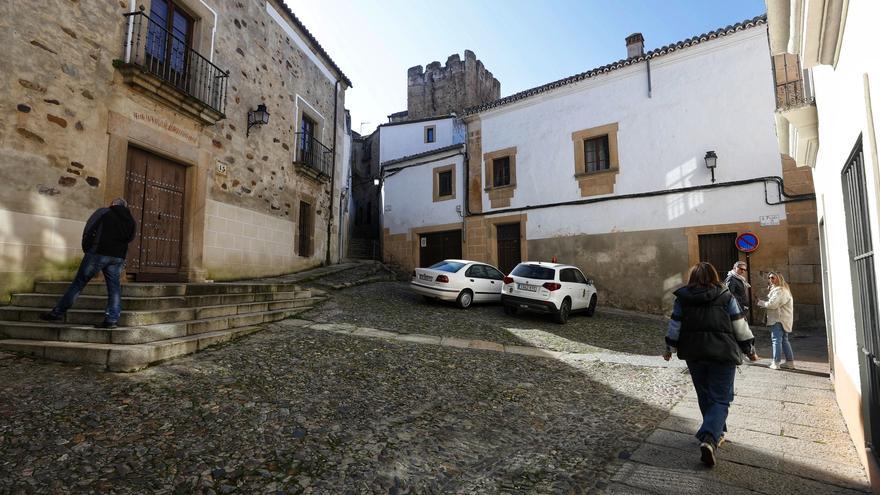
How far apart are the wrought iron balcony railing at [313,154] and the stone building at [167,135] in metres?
0.05

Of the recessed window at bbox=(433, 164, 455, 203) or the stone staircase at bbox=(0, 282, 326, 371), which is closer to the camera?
the stone staircase at bbox=(0, 282, 326, 371)

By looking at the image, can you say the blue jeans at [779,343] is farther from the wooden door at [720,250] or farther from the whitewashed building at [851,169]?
the wooden door at [720,250]

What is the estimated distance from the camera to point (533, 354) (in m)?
6.46

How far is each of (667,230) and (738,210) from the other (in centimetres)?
173

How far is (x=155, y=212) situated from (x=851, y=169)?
9.48 metres

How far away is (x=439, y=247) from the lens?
16.7m

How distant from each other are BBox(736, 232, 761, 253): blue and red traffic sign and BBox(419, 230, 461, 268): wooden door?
8890 millimetres

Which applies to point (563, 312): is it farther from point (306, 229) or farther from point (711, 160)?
point (306, 229)

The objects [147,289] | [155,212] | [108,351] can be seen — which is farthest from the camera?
[155,212]

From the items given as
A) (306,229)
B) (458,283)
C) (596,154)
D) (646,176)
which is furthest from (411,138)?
(458,283)

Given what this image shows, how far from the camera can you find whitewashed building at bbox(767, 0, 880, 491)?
2205 mm

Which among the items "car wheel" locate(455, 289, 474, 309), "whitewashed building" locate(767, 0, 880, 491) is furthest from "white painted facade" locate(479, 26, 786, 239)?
"whitewashed building" locate(767, 0, 880, 491)

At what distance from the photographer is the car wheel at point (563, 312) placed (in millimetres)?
9458

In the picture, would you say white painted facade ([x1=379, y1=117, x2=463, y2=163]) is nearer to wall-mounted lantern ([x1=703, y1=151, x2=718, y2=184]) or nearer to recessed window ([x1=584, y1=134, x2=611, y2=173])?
recessed window ([x1=584, y1=134, x2=611, y2=173])
